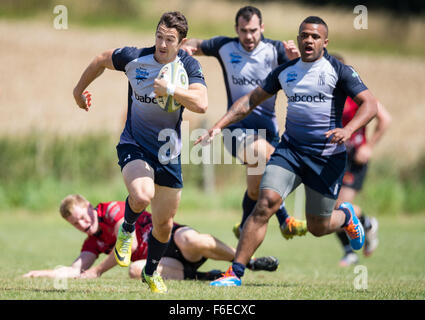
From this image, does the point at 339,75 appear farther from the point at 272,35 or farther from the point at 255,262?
the point at 272,35

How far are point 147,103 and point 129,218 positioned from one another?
3.55ft

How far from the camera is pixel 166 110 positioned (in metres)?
6.34

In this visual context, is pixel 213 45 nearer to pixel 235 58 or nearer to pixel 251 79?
pixel 235 58

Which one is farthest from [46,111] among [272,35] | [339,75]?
[339,75]

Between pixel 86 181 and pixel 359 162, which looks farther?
pixel 86 181

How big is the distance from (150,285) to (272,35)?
79.5 feet

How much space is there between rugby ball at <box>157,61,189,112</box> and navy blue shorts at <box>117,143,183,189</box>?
539 mm

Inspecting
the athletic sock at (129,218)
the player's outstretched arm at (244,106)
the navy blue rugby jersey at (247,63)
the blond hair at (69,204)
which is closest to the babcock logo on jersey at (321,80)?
the player's outstretched arm at (244,106)

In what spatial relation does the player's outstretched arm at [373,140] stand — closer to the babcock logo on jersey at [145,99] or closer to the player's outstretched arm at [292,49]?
the player's outstretched arm at [292,49]

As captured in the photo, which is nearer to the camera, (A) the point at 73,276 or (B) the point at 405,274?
(A) the point at 73,276

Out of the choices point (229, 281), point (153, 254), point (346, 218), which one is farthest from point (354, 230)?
point (153, 254)

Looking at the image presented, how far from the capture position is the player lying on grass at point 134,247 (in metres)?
7.84

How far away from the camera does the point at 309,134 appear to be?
7.27 m
